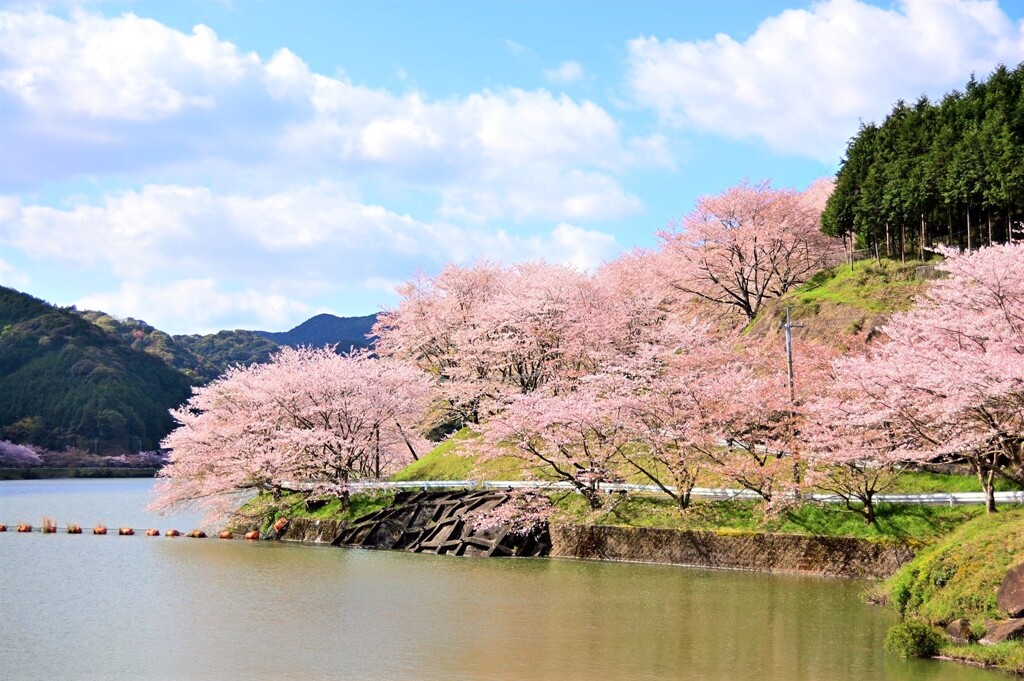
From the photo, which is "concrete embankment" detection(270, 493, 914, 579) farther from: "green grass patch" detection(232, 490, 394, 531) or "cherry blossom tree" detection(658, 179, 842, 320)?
"cherry blossom tree" detection(658, 179, 842, 320)

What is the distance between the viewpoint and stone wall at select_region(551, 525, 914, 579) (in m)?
32.7

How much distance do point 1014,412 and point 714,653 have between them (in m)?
13.5

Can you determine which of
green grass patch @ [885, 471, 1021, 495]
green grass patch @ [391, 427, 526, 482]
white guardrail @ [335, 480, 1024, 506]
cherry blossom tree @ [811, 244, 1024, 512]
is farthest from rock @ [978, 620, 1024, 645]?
green grass patch @ [391, 427, 526, 482]

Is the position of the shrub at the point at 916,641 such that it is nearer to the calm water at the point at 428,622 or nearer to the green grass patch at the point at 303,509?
the calm water at the point at 428,622

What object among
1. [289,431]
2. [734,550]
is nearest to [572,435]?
[734,550]

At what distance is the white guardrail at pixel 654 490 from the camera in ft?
111

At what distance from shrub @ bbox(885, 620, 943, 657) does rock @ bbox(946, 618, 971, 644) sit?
457 millimetres

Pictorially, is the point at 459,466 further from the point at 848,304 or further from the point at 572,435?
the point at 848,304

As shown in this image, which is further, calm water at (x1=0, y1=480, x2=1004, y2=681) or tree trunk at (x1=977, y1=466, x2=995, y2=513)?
tree trunk at (x1=977, y1=466, x2=995, y2=513)

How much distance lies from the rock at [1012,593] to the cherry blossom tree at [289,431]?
37.5 m

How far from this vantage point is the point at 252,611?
88.8 ft

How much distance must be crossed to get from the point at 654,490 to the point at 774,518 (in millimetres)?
7185

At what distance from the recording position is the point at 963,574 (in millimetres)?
21719

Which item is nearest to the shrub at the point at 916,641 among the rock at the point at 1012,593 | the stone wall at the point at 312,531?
the rock at the point at 1012,593
